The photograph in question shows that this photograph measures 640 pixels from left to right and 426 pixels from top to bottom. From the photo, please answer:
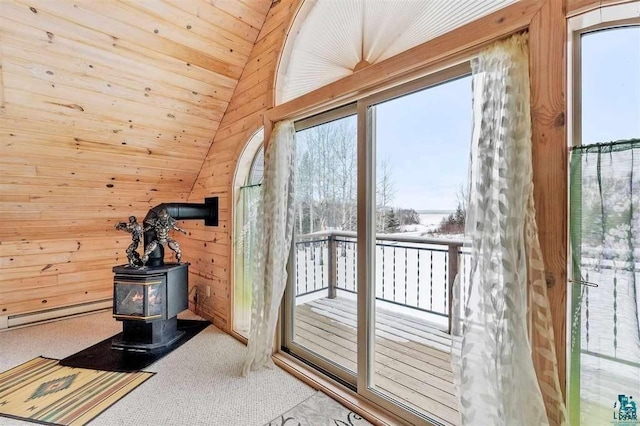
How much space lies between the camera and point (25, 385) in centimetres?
222

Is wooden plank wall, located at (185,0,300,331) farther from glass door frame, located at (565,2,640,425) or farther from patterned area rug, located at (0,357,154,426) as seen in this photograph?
glass door frame, located at (565,2,640,425)

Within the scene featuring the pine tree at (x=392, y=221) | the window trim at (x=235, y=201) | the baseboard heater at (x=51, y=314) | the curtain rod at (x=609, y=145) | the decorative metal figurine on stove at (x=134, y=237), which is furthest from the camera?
the baseboard heater at (x=51, y=314)

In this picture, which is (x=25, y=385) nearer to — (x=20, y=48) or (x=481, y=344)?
(x=20, y=48)

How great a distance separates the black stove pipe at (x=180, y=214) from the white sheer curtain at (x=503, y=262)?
9.08ft

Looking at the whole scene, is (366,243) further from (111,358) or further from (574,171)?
(111,358)

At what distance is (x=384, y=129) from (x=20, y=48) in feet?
8.32

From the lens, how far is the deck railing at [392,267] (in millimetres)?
2701

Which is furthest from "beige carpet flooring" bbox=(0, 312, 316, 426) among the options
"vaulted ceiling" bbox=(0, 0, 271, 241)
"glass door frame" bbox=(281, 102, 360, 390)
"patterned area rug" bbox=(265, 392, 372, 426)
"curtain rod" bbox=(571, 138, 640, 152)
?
"curtain rod" bbox=(571, 138, 640, 152)

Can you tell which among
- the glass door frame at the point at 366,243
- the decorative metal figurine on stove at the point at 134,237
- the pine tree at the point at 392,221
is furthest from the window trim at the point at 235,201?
the pine tree at the point at 392,221

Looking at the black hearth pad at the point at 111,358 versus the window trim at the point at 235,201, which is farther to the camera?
the window trim at the point at 235,201

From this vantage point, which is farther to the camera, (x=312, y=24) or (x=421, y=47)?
(x=312, y=24)

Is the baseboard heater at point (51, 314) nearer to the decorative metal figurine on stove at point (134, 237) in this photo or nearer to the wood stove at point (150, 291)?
the wood stove at point (150, 291)

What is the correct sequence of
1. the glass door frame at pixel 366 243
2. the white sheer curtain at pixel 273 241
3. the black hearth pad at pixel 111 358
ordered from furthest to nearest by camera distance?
1. the black hearth pad at pixel 111 358
2. the white sheer curtain at pixel 273 241
3. the glass door frame at pixel 366 243

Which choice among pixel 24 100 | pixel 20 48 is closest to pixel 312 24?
pixel 20 48
